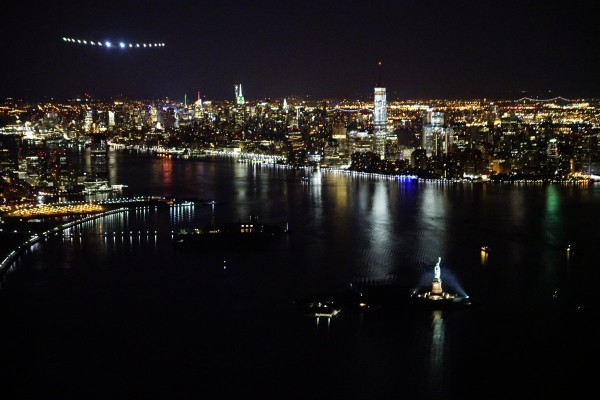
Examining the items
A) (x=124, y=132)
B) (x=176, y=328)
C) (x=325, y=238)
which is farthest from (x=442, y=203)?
(x=124, y=132)

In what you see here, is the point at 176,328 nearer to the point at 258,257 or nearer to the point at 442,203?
the point at 258,257

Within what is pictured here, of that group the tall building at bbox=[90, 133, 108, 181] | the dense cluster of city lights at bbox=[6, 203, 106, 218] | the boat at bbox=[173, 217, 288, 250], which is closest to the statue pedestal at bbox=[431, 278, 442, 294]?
the boat at bbox=[173, 217, 288, 250]

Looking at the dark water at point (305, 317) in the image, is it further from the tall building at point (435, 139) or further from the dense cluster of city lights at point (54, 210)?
the tall building at point (435, 139)

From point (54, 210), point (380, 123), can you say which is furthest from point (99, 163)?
point (380, 123)

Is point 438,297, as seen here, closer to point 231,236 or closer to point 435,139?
point 231,236

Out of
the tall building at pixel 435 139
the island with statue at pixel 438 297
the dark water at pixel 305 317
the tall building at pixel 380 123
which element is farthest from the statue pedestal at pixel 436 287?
the tall building at pixel 380 123

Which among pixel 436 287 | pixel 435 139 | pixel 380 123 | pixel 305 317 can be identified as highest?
pixel 380 123

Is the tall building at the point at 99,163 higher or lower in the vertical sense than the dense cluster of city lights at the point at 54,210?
higher
